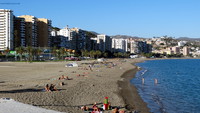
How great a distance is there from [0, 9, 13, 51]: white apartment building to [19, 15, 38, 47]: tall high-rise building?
10.7 metres

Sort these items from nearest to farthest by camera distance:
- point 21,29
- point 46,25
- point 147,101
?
point 147,101 < point 21,29 < point 46,25

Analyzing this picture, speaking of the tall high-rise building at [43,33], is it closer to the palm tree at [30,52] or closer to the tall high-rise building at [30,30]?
the tall high-rise building at [30,30]

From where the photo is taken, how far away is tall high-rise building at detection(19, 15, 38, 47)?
124750 mm

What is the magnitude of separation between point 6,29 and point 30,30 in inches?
561

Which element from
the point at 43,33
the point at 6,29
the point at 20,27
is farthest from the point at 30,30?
the point at 6,29

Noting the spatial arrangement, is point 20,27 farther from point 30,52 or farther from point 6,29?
point 30,52

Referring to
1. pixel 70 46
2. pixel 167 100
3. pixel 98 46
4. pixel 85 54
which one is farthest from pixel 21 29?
pixel 167 100

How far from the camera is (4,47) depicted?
11294cm

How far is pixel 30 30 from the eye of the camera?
126500 mm

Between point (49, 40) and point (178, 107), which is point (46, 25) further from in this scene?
point (178, 107)

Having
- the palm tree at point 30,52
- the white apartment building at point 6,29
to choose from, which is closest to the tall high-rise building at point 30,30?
the white apartment building at point 6,29

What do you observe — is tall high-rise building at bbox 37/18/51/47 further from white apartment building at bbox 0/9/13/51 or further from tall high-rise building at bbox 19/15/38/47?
white apartment building at bbox 0/9/13/51

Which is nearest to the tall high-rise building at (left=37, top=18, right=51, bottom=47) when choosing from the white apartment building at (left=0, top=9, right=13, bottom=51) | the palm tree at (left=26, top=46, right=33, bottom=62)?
the white apartment building at (left=0, top=9, right=13, bottom=51)

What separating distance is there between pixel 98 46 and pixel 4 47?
9505 centimetres
